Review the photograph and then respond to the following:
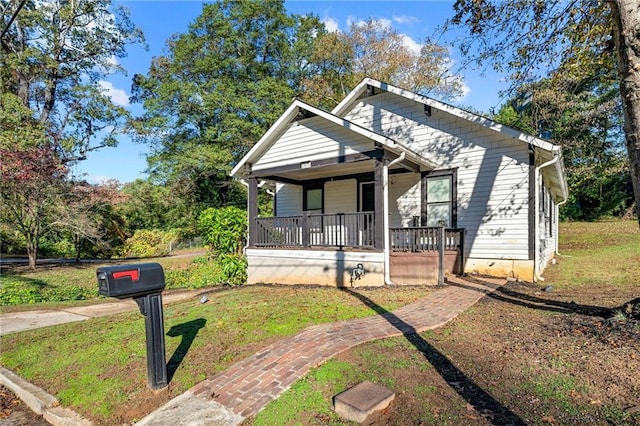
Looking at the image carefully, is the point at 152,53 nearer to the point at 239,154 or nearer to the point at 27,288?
the point at 239,154

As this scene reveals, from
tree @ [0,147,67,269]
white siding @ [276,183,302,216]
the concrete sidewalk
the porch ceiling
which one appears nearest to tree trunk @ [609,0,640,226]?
the porch ceiling

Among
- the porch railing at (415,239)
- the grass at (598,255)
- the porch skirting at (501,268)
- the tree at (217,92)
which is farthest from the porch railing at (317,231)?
the tree at (217,92)

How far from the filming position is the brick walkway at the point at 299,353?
3.33 metres

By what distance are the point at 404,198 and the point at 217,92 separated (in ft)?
55.5

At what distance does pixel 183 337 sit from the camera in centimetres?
491

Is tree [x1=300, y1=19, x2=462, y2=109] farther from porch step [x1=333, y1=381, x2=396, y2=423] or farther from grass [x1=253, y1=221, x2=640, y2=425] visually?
porch step [x1=333, y1=381, x2=396, y2=423]

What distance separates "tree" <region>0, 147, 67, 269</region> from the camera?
12430 mm

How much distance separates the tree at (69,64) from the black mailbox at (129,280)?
1823 cm

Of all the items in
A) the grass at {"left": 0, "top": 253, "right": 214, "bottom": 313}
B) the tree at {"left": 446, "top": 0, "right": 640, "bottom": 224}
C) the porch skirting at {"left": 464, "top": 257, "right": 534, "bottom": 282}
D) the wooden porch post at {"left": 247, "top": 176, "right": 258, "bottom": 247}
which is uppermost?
the tree at {"left": 446, "top": 0, "right": 640, "bottom": 224}

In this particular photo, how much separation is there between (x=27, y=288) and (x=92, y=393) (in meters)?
8.88

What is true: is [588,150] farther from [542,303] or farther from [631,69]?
[631,69]

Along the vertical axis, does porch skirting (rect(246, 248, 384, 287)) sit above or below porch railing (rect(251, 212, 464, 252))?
below

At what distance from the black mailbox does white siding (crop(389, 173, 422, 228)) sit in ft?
27.8

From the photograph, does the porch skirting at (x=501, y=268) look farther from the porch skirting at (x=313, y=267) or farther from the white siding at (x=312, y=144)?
the white siding at (x=312, y=144)
